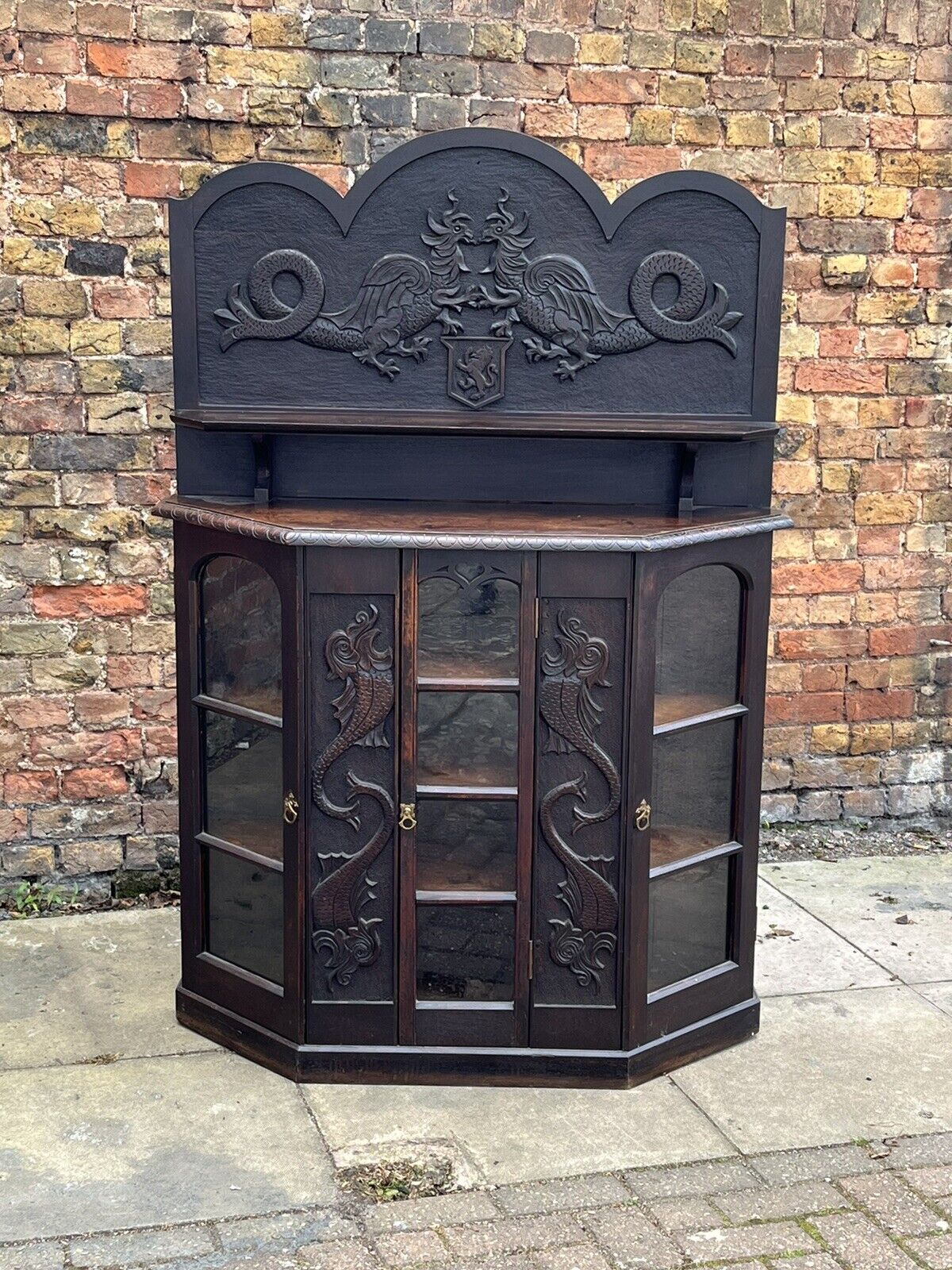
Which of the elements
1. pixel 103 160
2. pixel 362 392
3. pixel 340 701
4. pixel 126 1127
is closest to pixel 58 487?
pixel 103 160

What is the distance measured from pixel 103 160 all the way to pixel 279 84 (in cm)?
66

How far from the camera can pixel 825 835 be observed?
5820mm

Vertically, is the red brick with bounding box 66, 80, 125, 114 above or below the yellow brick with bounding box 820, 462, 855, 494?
above

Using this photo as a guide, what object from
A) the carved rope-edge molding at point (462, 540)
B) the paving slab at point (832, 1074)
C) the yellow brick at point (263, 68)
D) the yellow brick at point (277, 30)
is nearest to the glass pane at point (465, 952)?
the paving slab at point (832, 1074)

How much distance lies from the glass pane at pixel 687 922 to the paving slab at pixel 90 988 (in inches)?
53.5

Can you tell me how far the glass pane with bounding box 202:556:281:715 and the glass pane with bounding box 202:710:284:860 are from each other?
85 mm

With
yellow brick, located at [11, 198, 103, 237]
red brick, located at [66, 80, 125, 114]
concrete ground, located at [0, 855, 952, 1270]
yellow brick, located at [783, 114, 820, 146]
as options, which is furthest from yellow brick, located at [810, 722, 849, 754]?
red brick, located at [66, 80, 125, 114]

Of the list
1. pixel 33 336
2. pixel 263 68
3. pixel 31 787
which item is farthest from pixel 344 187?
pixel 31 787

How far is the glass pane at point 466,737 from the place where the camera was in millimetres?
3764

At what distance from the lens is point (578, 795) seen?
3.81m

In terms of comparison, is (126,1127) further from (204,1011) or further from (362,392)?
(362,392)

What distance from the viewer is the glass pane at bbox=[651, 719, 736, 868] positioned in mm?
3904

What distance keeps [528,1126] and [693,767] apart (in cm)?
107

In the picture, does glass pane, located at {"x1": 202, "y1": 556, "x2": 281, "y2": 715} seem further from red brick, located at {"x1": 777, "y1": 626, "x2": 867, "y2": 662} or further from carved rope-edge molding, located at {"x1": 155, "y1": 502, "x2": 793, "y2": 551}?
red brick, located at {"x1": 777, "y1": 626, "x2": 867, "y2": 662}
